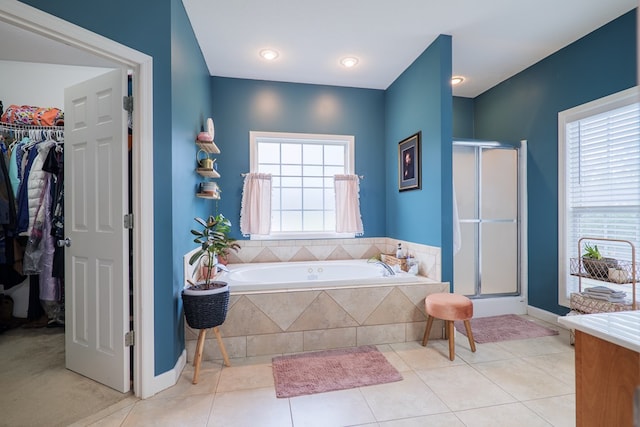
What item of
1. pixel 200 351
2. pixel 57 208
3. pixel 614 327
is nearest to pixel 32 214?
pixel 57 208

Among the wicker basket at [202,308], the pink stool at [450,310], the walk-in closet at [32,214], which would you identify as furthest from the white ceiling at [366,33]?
the pink stool at [450,310]

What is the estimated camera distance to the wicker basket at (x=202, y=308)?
1.95m

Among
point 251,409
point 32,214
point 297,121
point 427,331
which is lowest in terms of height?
point 251,409

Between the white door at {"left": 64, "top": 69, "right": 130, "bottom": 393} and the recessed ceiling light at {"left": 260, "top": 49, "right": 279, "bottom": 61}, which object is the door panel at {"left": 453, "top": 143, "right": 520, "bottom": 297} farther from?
the white door at {"left": 64, "top": 69, "right": 130, "bottom": 393}

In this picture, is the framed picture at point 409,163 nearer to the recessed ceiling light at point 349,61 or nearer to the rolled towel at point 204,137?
the recessed ceiling light at point 349,61

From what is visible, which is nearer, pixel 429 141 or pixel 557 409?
pixel 557 409

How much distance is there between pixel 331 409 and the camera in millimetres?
1705

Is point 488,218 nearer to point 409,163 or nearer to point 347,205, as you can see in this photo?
point 409,163

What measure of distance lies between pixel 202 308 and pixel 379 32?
8.72 feet

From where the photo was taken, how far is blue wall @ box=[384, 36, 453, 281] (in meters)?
2.64

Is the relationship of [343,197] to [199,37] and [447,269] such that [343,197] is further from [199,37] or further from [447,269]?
[199,37]

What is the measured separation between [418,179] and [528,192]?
1.35 m

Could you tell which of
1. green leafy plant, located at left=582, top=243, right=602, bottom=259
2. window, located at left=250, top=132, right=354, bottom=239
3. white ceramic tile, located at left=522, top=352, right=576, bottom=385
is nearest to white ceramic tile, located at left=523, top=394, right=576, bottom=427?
white ceramic tile, located at left=522, top=352, right=576, bottom=385

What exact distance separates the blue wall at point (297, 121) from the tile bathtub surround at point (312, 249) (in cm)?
17
